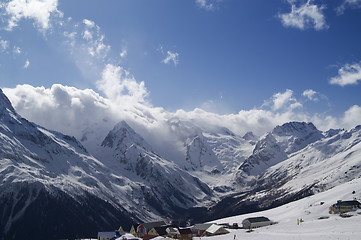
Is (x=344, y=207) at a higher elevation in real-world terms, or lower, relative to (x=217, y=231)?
higher

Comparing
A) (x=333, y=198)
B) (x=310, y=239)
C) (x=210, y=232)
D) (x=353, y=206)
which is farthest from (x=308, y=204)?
(x=310, y=239)

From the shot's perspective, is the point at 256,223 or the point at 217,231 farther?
the point at 256,223

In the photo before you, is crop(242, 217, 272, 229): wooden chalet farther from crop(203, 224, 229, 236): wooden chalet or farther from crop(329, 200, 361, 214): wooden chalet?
crop(203, 224, 229, 236): wooden chalet

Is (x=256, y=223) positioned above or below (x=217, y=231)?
above

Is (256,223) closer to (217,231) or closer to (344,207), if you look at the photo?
(217,231)

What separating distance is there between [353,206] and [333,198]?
32.8 m

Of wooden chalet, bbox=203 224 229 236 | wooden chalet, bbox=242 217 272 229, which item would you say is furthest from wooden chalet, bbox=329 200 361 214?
wooden chalet, bbox=203 224 229 236

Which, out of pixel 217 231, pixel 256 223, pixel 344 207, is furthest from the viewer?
pixel 256 223

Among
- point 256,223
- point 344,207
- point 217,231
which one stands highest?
point 344,207

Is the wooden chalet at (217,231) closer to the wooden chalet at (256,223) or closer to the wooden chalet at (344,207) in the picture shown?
the wooden chalet at (256,223)

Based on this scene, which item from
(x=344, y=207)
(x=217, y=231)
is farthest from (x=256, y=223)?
(x=344, y=207)

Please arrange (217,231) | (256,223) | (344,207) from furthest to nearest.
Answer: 1. (256,223)
2. (344,207)
3. (217,231)

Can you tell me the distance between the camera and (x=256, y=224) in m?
146

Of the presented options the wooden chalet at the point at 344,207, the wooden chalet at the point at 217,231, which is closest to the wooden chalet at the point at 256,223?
the wooden chalet at the point at 344,207
